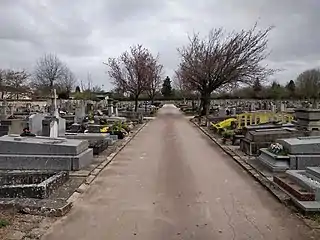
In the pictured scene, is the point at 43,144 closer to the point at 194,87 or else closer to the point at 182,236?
the point at 182,236

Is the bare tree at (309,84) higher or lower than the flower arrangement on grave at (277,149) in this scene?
higher

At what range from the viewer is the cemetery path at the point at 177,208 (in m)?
6.35

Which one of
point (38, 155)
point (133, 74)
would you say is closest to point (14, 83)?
point (133, 74)

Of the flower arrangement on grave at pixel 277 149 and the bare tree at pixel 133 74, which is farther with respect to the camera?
the bare tree at pixel 133 74

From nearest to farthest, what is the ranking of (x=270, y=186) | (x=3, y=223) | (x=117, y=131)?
(x=3, y=223), (x=270, y=186), (x=117, y=131)

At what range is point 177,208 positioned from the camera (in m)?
7.78

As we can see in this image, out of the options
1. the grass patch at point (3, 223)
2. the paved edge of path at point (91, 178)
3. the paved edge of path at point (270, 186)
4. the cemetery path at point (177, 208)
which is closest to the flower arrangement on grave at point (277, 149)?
the paved edge of path at point (270, 186)

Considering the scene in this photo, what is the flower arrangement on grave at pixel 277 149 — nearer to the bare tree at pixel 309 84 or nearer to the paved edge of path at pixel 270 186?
the paved edge of path at pixel 270 186

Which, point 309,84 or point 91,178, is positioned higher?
point 309,84

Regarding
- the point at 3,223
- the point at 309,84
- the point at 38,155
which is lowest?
the point at 3,223

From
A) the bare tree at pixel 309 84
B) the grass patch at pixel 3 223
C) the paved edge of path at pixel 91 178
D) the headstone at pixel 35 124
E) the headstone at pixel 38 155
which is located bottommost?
the paved edge of path at pixel 91 178

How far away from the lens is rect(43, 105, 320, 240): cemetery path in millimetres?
6348

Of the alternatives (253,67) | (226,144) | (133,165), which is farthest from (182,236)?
Answer: (253,67)

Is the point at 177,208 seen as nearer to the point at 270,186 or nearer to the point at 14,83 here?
the point at 270,186
